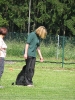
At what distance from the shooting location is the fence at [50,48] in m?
31.2

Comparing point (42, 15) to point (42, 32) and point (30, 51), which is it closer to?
point (30, 51)

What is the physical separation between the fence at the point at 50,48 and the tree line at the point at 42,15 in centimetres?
2921

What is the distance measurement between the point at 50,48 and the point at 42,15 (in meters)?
36.1

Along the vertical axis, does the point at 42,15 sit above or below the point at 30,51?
below

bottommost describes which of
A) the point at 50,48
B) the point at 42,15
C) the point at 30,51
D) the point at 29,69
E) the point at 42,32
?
the point at 50,48

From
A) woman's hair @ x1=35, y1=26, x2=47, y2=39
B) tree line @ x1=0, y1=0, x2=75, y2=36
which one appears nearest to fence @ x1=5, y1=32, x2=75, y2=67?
woman's hair @ x1=35, y1=26, x2=47, y2=39

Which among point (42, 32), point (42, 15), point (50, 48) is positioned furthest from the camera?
point (42, 15)

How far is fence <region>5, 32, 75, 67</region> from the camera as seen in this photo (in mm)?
31194

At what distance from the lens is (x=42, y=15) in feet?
225

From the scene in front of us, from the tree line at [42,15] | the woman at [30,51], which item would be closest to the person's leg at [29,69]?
the woman at [30,51]

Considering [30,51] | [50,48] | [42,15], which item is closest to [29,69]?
[30,51]

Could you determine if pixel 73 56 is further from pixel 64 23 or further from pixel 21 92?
pixel 64 23

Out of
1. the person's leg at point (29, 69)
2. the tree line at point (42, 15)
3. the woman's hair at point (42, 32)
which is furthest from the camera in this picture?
the tree line at point (42, 15)

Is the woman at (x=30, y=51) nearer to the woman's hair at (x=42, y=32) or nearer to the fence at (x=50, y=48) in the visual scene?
the woman's hair at (x=42, y=32)
